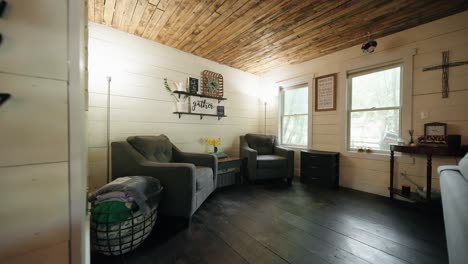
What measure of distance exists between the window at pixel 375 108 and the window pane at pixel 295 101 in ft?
2.69

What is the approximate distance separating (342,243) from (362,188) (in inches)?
66.8

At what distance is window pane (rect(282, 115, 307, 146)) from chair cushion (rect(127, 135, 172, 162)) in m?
2.55

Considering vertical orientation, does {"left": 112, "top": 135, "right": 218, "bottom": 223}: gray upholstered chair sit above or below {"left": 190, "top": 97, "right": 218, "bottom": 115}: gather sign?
below

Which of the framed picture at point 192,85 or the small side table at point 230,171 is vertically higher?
the framed picture at point 192,85

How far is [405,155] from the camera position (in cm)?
247

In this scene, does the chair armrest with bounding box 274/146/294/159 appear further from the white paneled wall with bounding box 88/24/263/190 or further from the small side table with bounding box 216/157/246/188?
the white paneled wall with bounding box 88/24/263/190

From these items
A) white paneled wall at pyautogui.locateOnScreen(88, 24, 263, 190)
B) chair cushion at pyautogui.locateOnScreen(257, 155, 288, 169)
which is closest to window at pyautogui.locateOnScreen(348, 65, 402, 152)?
chair cushion at pyautogui.locateOnScreen(257, 155, 288, 169)

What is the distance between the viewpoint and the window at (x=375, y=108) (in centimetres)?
261

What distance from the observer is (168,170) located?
1.75 meters

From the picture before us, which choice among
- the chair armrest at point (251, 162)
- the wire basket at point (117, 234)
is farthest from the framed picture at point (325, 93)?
the wire basket at point (117, 234)

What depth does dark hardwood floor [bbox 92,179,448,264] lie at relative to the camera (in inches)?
53.4

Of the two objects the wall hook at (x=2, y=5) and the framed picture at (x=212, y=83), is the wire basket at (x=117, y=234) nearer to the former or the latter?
the wall hook at (x=2, y=5)

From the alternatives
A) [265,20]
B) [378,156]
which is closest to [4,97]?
[265,20]

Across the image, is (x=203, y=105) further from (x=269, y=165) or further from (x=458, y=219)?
(x=458, y=219)
